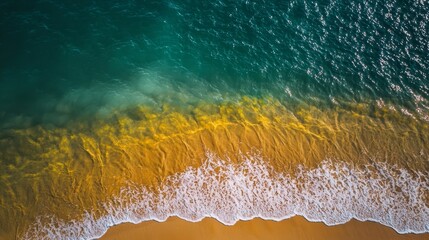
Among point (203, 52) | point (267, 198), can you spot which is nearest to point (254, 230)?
point (267, 198)

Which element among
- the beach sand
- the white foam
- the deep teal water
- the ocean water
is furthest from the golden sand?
the beach sand

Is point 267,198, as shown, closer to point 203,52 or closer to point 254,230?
point 254,230

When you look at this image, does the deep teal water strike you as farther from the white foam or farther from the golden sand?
the white foam

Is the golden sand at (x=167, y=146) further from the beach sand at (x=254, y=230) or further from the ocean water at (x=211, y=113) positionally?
the beach sand at (x=254, y=230)

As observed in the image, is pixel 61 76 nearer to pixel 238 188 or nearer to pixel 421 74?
pixel 238 188

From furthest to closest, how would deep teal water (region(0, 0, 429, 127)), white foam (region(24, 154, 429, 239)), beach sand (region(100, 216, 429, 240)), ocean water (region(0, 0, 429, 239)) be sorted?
deep teal water (region(0, 0, 429, 127))
ocean water (region(0, 0, 429, 239))
white foam (region(24, 154, 429, 239))
beach sand (region(100, 216, 429, 240))

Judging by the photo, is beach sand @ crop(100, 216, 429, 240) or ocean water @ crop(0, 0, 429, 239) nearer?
beach sand @ crop(100, 216, 429, 240)

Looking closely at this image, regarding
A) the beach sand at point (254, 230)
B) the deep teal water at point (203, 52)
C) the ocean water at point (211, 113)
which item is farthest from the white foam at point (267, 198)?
the deep teal water at point (203, 52)
